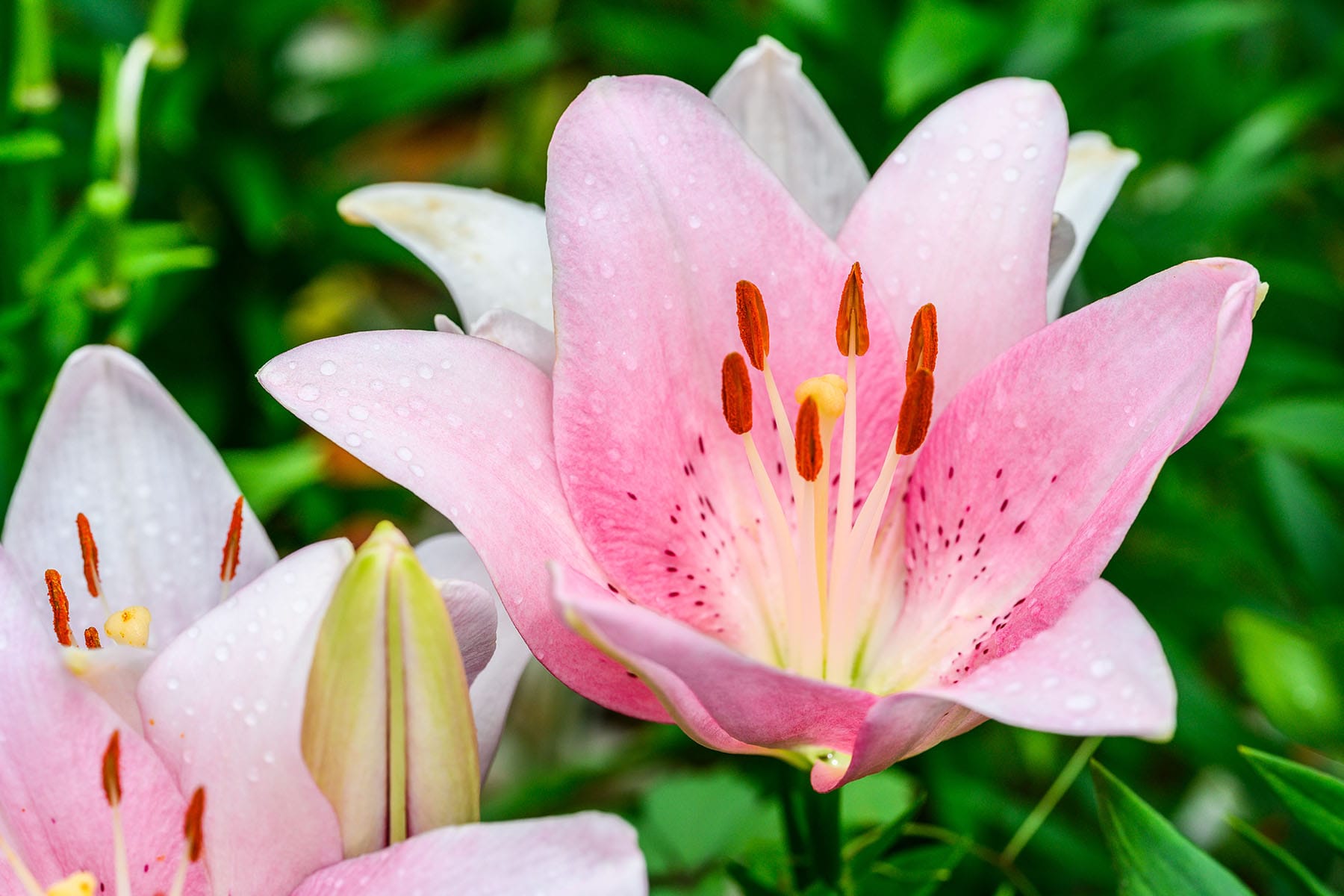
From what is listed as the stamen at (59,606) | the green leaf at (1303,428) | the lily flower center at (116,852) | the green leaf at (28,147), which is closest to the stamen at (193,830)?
the lily flower center at (116,852)

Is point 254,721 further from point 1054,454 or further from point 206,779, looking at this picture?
point 1054,454

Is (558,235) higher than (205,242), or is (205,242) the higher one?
(558,235)

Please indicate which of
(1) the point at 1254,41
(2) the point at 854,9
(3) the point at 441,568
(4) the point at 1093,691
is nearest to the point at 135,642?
(3) the point at 441,568

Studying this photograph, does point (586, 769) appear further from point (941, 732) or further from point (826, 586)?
point (941, 732)

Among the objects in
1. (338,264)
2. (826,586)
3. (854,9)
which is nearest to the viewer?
(826,586)

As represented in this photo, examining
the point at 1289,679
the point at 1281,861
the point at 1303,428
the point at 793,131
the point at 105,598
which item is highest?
the point at 793,131

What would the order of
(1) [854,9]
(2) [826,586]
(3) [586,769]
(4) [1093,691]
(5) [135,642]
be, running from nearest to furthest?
(4) [1093,691]
(5) [135,642]
(2) [826,586]
(3) [586,769]
(1) [854,9]

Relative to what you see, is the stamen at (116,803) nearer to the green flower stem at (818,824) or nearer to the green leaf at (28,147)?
the green flower stem at (818,824)

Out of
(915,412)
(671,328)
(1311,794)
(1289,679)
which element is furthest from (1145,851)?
(1289,679)
